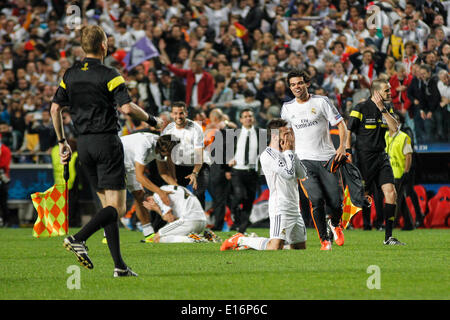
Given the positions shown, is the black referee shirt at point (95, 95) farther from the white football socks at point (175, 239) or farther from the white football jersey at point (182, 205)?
the white football socks at point (175, 239)

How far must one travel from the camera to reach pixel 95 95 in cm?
725

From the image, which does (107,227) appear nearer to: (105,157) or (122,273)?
(122,273)

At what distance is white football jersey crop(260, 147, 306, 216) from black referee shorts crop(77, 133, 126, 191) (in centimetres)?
290

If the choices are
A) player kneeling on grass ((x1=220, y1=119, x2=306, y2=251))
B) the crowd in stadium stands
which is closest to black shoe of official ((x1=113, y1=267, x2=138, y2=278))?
player kneeling on grass ((x1=220, y1=119, x2=306, y2=251))

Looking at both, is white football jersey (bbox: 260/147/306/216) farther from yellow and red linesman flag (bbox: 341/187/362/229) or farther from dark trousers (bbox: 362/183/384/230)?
dark trousers (bbox: 362/183/384/230)

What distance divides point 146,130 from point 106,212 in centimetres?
667

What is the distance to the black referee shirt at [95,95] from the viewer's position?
7.21 metres

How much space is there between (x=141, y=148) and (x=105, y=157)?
5.40 m

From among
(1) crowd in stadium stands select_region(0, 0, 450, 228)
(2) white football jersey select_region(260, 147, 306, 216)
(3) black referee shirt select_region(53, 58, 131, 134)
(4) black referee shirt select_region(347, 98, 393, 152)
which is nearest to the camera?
(3) black referee shirt select_region(53, 58, 131, 134)

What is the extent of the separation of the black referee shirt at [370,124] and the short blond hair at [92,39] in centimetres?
534

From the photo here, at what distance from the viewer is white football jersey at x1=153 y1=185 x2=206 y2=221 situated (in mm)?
11984

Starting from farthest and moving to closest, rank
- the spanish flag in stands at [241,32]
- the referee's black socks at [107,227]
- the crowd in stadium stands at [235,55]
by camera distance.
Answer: the spanish flag in stands at [241,32], the crowd in stadium stands at [235,55], the referee's black socks at [107,227]

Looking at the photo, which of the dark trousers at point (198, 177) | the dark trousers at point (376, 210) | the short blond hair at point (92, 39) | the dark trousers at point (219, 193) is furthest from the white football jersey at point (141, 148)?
the short blond hair at point (92, 39)
